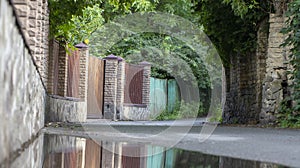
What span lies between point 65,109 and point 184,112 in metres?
14.4

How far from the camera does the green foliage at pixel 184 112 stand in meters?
26.4

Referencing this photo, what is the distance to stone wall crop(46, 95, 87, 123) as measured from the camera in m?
11.2

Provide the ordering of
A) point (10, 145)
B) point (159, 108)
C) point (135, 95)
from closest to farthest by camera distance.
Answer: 1. point (10, 145)
2. point (135, 95)
3. point (159, 108)

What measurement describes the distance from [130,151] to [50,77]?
7095mm

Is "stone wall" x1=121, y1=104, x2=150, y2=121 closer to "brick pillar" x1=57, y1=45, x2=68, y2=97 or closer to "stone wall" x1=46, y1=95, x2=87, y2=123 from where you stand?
"stone wall" x1=46, y1=95, x2=87, y2=123

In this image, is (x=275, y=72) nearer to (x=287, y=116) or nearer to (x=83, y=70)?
(x=287, y=116)

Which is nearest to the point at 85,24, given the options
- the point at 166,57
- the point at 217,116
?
the point at 217,116

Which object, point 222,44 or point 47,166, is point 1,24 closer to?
point 47,166

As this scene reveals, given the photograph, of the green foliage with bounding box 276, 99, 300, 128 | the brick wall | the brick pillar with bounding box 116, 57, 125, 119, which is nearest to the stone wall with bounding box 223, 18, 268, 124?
the green foliage with bounding box 276, 99, 300, 128

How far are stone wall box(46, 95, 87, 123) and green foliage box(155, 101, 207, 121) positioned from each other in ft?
32.4

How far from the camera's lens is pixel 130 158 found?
4.67 m

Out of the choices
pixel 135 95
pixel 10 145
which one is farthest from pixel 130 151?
pixel 135 95

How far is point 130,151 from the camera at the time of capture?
17.4 feet

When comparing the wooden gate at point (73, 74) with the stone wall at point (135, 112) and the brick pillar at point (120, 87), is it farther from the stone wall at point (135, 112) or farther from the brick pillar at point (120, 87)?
the stone wall at point (135, 112)
